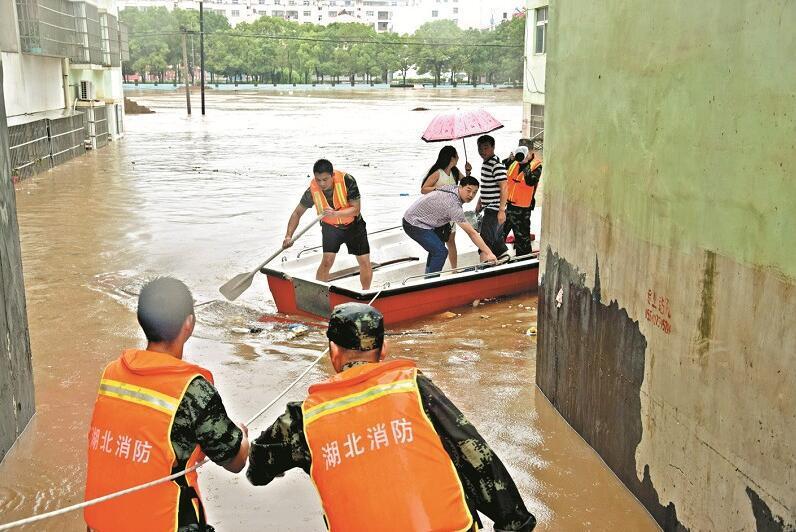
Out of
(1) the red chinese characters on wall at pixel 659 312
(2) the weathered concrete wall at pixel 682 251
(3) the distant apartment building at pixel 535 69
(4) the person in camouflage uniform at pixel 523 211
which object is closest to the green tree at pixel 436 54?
(3) the distant apartment building at pixel 535 69

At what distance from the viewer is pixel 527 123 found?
1310 inches

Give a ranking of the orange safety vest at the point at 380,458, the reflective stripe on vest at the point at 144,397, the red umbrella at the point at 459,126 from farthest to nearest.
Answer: the red umbrella at the point at 459,126 < the reflective stripe on vest at the point at 144,397 < the orange safety vest at the point at 380,458

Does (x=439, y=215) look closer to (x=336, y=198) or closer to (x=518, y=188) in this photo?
(x=336, y=198)

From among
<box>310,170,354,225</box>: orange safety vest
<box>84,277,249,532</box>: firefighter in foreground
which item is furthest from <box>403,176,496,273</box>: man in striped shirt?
<box>84,277,249,532</box>: firefighter in foreground

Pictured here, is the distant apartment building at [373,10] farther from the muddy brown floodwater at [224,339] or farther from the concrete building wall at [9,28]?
the muddy brown floodwater at [224,339]

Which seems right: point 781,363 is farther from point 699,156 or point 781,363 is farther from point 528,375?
point 528,375

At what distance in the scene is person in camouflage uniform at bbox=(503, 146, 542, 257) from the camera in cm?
1000

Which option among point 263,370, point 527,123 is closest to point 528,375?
point 263,370

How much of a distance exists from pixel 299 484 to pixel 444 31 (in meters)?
122

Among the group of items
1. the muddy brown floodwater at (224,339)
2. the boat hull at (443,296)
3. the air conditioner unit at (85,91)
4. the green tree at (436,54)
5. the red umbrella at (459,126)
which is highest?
the green tree at (436,54)

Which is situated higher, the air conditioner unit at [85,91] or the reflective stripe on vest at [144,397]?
the air conditioner unit at [85,91]

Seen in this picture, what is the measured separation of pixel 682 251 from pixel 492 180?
583 centimetres

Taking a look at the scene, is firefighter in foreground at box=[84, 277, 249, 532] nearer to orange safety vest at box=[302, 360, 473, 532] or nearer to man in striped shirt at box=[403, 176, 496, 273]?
orange safety vest at box=[302, 360, 473, 532]

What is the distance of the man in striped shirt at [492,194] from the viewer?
995 centimetres
